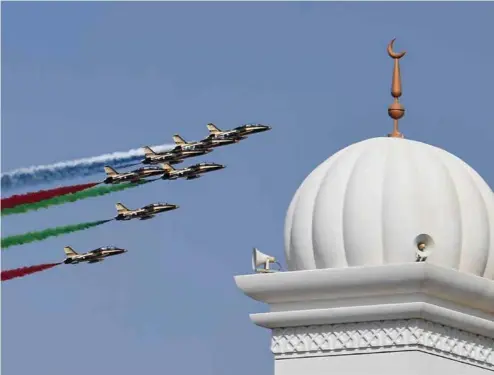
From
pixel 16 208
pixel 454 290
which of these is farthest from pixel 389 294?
pixel 16 208

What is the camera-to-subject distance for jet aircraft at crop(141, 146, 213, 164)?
87562 millimetres

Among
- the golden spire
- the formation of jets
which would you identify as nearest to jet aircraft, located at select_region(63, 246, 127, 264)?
the formation of jets

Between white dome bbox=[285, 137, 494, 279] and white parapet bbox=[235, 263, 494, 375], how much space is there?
0.39 m

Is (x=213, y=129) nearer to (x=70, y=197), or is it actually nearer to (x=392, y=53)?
(x=70, y=197)

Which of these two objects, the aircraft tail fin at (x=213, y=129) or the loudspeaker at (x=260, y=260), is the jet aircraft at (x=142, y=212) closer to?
the aircraft tail fin at (x=213, y=129)

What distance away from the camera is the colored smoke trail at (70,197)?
222 ft

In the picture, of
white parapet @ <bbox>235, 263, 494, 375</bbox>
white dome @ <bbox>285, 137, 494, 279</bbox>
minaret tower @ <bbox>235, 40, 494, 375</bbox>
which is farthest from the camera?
white dome @ <bbox>285, 137, 494, 279</bbox>

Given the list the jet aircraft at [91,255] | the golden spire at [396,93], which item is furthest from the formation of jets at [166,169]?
the golden spire at [396,93]

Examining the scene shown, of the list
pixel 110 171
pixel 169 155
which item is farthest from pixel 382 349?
pixel 169 155

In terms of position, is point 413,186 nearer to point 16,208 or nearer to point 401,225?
point 401,225

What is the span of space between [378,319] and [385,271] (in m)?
0.83

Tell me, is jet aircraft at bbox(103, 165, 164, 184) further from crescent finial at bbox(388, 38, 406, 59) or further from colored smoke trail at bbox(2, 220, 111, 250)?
crescent finial at bbox(388, 38, 406, 59)

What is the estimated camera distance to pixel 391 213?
31141 millimetres

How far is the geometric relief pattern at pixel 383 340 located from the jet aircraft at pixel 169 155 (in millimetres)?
55272
